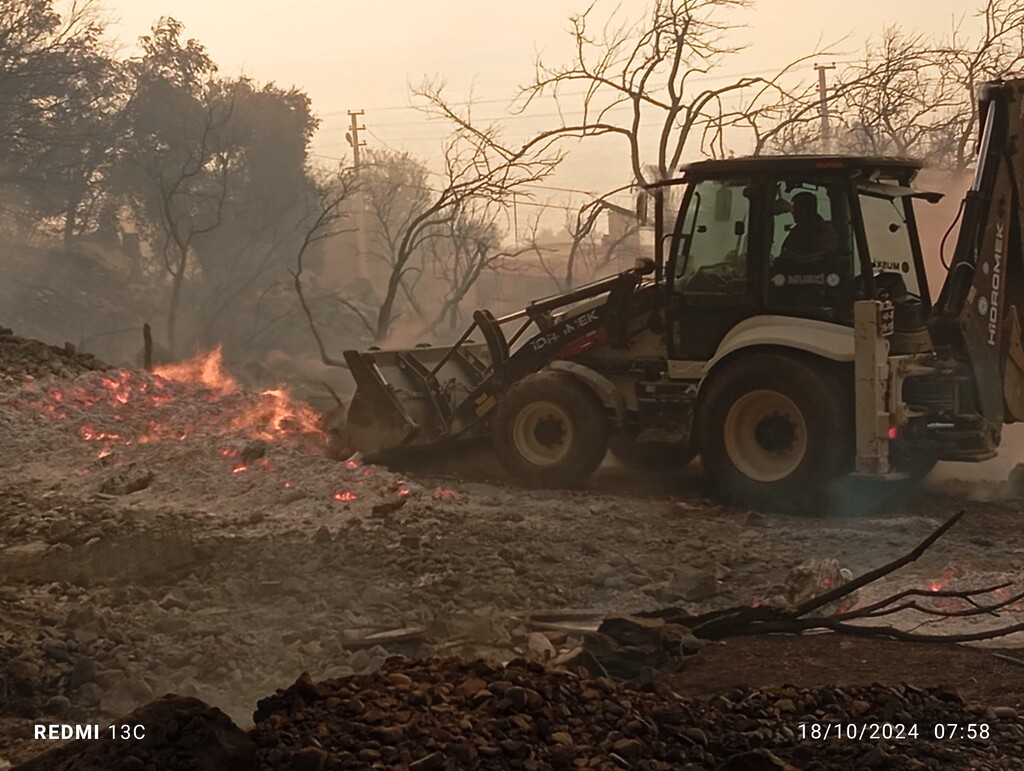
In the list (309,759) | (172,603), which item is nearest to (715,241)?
(172,603)

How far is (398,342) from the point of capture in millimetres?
32156

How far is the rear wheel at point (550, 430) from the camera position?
10453 mm

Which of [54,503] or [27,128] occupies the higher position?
[27,128]

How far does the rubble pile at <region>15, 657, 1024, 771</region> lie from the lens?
13.5 feet

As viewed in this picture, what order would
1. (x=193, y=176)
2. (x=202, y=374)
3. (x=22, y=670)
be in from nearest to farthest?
(x=22, y=670) → (x=202, y=374) → (x=193, y=176)

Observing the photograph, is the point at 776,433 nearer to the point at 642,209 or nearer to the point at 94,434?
the point at 94,434

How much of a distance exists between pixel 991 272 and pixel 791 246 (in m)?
1.53

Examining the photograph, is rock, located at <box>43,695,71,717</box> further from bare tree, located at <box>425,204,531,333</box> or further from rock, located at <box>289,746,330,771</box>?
bare tree, located at <box>425,204,531,333</box>

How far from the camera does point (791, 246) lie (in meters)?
9.59

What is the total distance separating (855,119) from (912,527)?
2193 cm

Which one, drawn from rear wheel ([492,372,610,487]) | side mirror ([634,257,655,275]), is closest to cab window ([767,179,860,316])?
side mirror ([634,257,655,275])

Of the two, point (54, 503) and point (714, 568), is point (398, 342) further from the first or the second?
point (714, 568)

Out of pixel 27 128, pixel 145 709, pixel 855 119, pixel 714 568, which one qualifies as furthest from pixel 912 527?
pixel 27 128

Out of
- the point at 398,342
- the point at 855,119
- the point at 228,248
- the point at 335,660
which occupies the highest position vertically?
the point at 855,119
